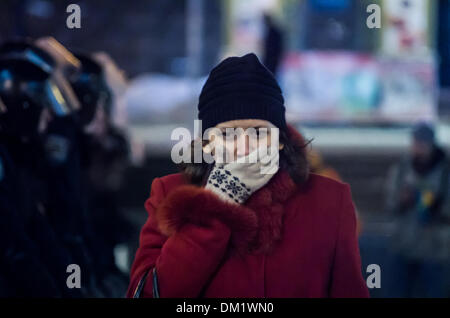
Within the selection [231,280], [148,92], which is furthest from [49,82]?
[148,92]

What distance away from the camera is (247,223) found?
4.82 feet

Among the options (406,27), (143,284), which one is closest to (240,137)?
(143,284)

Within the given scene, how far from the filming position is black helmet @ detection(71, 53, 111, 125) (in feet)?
8.92

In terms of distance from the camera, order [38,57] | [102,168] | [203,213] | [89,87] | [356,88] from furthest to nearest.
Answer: [356,88], [102,168], [89,87], [38,57], [203,213]

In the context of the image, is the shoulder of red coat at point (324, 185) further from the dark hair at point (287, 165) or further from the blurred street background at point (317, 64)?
the blurred street background at point (317, 64)

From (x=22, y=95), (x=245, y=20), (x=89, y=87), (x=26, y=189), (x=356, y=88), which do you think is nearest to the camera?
(x=26, y=189)

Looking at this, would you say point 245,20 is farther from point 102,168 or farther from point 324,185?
point 324,185

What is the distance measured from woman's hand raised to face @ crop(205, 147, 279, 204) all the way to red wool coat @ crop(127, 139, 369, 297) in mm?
27

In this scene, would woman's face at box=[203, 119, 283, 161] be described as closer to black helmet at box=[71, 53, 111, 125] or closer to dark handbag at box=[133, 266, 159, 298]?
dark handbag at box=[133, 266, 159, 298]

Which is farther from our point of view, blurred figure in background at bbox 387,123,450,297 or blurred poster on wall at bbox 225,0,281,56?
blurred poster on wall at bbox 225,0,281,56

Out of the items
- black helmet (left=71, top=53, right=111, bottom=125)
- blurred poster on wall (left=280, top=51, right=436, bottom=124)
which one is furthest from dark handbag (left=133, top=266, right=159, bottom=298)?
blurred poster on wall (left=280, top=51, right=436, bottom=124)

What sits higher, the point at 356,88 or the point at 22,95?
the point at 22,95

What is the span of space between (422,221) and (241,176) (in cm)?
292

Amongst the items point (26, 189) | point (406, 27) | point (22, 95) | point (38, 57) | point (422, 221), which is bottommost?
point (422, 221)
